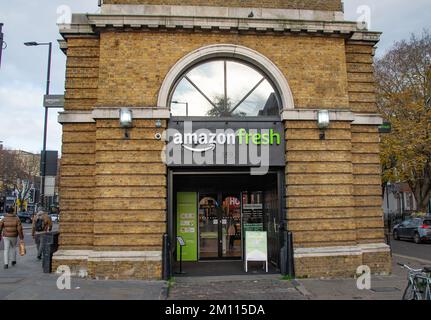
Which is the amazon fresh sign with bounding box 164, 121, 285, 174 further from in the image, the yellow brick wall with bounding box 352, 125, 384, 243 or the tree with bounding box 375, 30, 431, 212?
the tree with bounding box 375, 30, 431, 212

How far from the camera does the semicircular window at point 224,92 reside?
1212 centimetres

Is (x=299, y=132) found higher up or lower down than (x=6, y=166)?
lower down

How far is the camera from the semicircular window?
12117mm

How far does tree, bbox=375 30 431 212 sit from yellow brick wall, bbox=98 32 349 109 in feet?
56.6

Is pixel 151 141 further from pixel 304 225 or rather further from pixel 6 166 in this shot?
pixel 6 166

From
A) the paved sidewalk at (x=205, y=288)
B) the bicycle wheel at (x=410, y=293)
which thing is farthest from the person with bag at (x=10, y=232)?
the bicycle wheel at (x=410, y=293)

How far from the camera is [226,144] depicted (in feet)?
38.5

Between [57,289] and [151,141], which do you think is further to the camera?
[151,141]

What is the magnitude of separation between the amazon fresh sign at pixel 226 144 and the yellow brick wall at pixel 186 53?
47.3 inches

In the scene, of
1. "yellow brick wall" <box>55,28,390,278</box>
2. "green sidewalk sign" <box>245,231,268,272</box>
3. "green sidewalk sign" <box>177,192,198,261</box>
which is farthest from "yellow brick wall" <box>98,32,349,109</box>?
Answer: "green sidewalk sign" <box>177,192,198,261</box>

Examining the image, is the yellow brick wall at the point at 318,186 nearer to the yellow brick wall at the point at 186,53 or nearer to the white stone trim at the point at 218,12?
the yellow brick wall at the point at 186,53

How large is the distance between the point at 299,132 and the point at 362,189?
9.00 feet
